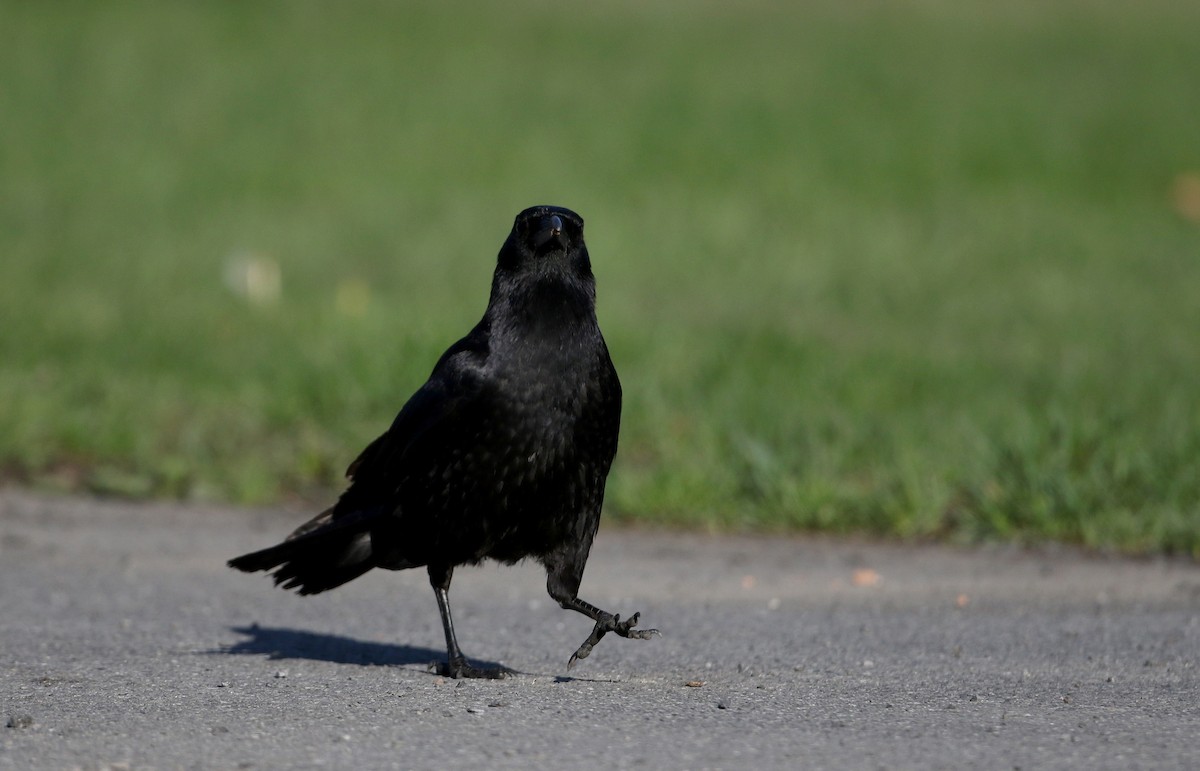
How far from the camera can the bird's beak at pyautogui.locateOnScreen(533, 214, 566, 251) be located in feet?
16.6

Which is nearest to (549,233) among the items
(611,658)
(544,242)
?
(544,242)

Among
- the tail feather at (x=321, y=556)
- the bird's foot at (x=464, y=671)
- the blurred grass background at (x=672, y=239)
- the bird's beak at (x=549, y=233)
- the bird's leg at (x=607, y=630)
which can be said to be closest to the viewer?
the bird's leg at (x=607, y=630)

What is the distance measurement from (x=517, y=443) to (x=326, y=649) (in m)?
1.30

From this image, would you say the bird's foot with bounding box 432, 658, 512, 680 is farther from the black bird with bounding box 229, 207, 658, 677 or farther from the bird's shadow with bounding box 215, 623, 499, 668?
the bird's shadow with bounding box 215, 623, 499, 668

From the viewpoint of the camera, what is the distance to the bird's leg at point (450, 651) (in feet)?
16.3

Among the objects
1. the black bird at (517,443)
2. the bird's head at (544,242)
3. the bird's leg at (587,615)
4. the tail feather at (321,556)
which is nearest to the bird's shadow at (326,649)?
the tail feather at (321,556)

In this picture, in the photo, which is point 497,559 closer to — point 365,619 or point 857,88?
point 365,619

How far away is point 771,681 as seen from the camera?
4.82 meters

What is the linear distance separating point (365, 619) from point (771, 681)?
6.67 feet

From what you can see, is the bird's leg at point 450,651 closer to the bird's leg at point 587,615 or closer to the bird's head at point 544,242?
the bird's leg at point 587,615

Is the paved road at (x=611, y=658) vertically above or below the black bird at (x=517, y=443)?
below

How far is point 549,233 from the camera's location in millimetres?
5066

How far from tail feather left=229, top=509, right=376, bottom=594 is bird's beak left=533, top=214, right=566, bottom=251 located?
111cm

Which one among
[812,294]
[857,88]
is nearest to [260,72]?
[857,88]
